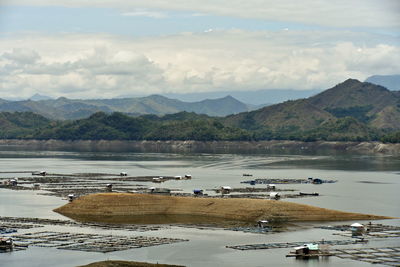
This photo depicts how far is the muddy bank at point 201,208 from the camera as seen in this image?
101625 mm

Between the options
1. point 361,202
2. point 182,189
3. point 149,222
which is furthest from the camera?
point 182,189

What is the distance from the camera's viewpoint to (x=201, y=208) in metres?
107

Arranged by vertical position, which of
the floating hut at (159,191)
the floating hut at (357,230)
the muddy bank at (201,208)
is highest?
the floating hut at (159,191)

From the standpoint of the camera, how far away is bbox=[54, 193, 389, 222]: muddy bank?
333 ft

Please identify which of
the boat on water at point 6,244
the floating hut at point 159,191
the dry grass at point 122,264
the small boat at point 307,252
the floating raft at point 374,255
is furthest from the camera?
the floating hut at point 159,191

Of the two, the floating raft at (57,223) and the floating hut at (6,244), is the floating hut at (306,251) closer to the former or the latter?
the floating raft at (57,223)

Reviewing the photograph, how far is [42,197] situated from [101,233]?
44.7m

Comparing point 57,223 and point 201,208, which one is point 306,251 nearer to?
point 201,208

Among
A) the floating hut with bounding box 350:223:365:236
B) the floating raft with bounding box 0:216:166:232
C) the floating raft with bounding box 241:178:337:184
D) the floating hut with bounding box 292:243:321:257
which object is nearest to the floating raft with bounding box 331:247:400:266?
the floating hut with bounding box 292:243:321:257

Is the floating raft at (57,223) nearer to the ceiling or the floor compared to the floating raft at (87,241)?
nearer to the ceiling

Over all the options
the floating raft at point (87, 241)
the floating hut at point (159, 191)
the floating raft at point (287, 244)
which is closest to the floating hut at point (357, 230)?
the floating raft at point (287, 244)

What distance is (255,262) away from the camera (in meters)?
73.7

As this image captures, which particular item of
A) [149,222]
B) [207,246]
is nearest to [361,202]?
[149,222]

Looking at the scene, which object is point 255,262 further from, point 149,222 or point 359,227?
point 149,222
